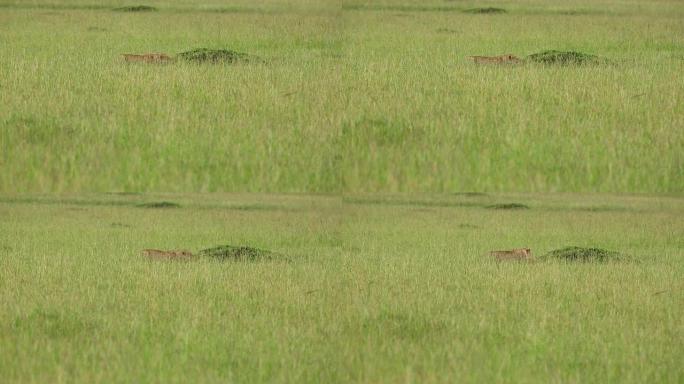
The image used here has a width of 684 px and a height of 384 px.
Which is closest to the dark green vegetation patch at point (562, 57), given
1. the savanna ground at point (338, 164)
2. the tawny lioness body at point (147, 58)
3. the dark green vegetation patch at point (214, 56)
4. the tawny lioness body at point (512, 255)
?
the savanna ground at point (338, 164)

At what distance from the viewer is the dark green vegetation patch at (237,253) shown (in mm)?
13508

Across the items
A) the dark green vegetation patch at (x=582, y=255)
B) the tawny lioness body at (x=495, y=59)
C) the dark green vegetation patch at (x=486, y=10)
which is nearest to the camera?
the tawny lioness body at (x=495, y=59)

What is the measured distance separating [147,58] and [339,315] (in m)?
2.48

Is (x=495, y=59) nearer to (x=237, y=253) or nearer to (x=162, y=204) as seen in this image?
(x=237, y=253)

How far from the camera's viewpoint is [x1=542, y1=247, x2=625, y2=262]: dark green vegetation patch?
52.0 feet

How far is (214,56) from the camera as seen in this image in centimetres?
1021

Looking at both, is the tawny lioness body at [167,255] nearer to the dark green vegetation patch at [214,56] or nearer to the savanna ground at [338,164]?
the savanna ground at [338,164]

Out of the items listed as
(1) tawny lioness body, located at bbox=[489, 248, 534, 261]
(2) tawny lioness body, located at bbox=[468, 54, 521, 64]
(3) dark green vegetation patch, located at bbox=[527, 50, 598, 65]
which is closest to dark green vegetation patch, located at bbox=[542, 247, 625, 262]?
(1) tawny lioness body, located at bbox=[489, 248, 534, 261]

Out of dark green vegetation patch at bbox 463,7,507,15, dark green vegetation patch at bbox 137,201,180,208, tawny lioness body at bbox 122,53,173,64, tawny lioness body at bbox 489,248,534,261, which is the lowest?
tawny lioness body at bbox 489,248,534,261

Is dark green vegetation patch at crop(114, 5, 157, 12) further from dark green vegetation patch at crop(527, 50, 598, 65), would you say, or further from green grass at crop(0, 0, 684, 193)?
dark green vegetation patch at crop(527, 50, 598, 65)

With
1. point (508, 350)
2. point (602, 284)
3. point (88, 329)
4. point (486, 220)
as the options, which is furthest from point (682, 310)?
point (486, 220)

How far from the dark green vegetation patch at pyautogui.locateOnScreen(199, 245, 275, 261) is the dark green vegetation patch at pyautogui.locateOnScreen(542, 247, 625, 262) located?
402 cm

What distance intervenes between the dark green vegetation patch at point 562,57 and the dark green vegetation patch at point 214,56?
225 centimetres

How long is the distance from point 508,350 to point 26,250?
753cm
